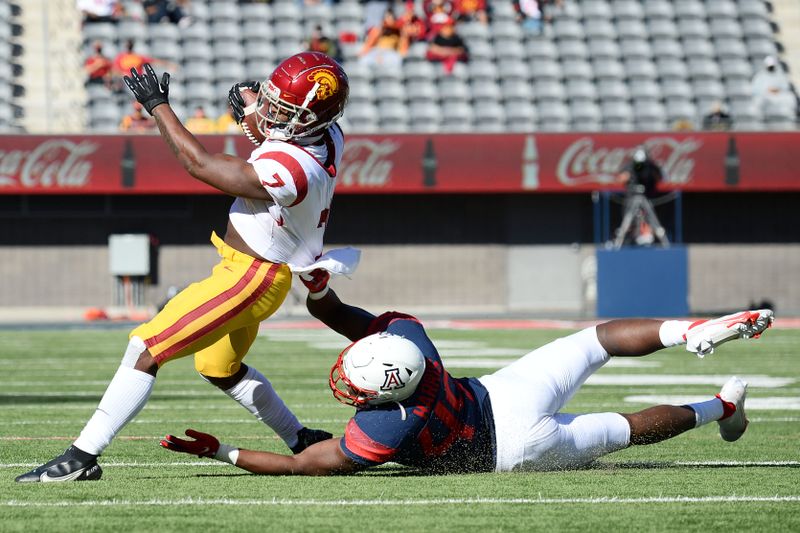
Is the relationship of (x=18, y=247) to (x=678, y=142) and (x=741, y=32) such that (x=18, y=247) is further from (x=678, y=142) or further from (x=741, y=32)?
(x=741, y=32)

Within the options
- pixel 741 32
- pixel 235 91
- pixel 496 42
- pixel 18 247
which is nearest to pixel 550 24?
pixel 496 42

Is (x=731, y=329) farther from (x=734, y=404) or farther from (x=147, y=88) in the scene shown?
(x=147, y=88)

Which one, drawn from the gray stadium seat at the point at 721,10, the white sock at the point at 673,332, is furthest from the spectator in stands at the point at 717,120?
the white sock at the point at 673,332

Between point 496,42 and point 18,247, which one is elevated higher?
point 496,42

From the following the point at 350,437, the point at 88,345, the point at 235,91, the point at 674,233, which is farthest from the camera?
the point at 674,233

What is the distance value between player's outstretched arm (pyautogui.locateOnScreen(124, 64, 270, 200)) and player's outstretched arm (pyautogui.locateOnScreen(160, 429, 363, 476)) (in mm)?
902

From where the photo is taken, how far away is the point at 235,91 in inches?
208

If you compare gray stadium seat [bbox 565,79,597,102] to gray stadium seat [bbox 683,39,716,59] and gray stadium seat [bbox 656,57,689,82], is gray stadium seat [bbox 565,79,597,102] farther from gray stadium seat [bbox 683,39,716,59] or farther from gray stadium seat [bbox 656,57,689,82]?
gray stadium seat [bbox 683,39,716,59]

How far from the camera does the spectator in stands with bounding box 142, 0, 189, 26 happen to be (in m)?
21.0

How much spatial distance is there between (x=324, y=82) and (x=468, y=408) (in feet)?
4.38

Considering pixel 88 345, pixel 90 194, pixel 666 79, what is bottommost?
pixel 88 345

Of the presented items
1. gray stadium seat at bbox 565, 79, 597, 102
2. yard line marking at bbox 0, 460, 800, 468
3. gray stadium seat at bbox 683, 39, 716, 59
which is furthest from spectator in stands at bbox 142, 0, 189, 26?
yard line marking at bbox 0, 460, 800, 468

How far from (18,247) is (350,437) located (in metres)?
16.0

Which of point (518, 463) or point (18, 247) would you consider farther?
point (18, 247)
